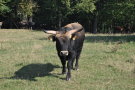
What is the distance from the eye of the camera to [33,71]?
1134cm

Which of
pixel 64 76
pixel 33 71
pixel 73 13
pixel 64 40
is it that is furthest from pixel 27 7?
pixel 64 40

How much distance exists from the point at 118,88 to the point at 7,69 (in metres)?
5.11

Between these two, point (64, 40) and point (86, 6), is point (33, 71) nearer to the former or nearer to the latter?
point (64, 40)

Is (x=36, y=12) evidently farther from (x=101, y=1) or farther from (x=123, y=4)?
(x=123, y=4)

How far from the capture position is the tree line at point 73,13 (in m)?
37.6

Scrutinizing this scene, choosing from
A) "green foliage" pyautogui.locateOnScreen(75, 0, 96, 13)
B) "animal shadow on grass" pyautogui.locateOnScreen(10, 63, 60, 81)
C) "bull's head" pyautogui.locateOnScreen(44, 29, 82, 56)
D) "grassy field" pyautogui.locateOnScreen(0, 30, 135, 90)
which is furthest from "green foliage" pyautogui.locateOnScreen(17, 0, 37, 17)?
"bull's head" pyautogui.locateOnScreen(44, 29, 82, 56)

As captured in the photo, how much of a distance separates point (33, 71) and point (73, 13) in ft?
104

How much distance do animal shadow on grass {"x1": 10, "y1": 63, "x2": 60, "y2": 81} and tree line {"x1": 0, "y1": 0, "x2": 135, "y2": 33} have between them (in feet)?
80.0

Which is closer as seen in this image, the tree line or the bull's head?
the bull's head

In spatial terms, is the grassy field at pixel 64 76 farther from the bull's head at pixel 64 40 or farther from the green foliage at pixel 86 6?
the green foliage at pixel 86 6

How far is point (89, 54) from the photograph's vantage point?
15188 millimetres

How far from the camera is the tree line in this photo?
37625 millimetres

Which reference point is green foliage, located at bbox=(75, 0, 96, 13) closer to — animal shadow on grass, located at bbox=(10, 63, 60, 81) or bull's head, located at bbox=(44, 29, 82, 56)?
animal shadow on grass, located at bbox=(10, 63, 60, 81)

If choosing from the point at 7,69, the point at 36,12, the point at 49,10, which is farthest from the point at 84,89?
the point at 36,12
